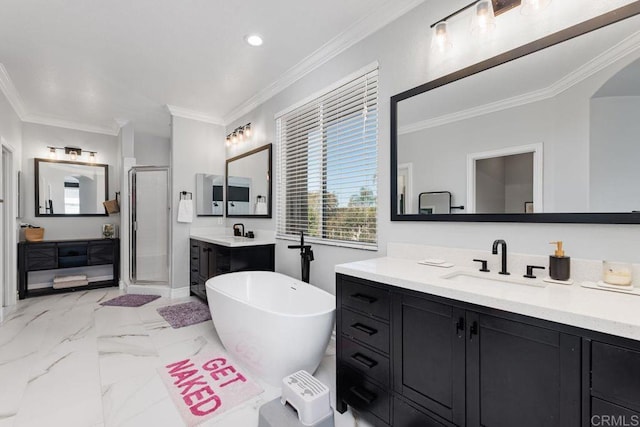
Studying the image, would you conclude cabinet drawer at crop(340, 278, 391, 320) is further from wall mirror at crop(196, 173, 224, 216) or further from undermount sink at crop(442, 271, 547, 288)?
wall mirror at crop(196, 173, 224, 216)

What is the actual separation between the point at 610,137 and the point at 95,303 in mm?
5249

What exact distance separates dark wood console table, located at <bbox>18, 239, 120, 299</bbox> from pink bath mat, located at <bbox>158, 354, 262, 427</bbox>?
10.7 ft

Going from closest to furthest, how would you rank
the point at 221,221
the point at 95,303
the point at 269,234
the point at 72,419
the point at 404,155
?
the point at 72,419, the point at 404,155, the point at 269,234, the point at 95,303, the point at 221,221

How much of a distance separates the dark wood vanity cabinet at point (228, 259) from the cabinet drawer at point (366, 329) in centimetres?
184

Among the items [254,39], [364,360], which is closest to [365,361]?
[364,360]

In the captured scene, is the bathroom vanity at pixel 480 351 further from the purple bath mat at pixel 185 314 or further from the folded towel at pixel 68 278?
the folded towel at pixel 68 278

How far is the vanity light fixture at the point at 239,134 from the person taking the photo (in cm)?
396

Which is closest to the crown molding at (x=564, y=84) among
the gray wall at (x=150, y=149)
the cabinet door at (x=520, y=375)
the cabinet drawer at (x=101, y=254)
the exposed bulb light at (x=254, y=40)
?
the cabinet door at (x=520, y=375)

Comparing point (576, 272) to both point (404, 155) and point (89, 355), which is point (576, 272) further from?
point (89, 355)

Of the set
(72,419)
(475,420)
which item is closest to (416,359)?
(475,420)

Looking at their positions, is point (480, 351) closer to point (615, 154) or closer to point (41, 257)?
point (615, 154)

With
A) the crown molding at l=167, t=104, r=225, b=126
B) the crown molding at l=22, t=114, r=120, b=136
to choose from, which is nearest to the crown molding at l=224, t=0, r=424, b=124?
the crown molding at l=167, t=104, r=225, b=126

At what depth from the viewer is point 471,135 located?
175cm

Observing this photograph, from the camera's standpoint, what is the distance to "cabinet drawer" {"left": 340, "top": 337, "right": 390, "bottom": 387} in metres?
1.50
